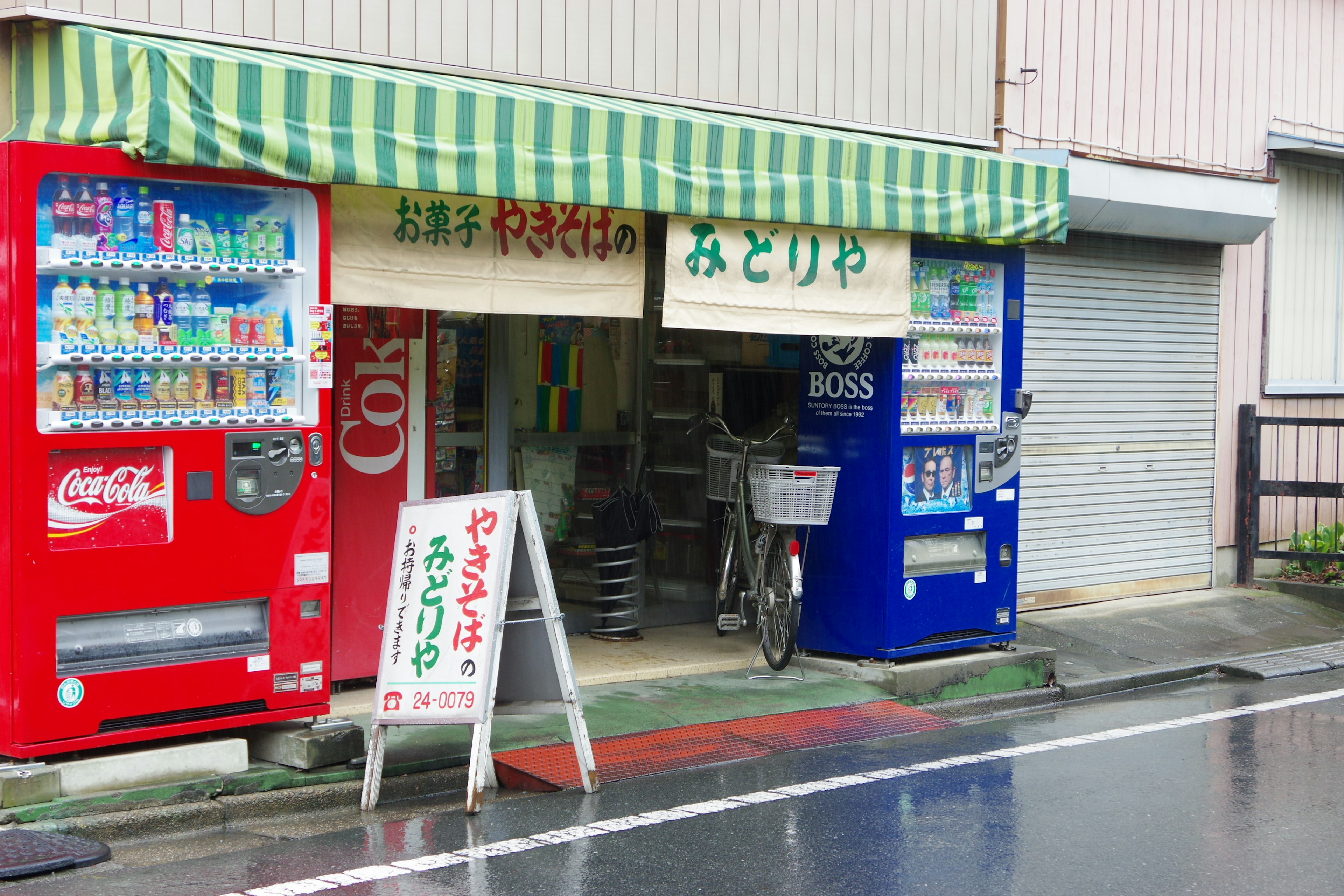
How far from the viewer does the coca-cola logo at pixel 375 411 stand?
8.16 metres

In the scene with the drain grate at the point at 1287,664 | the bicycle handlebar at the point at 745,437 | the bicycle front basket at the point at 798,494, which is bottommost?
the drain grate at the point at 1287,664

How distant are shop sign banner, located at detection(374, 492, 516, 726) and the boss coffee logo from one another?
3471mm

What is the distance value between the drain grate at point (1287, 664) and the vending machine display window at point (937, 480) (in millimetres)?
2685

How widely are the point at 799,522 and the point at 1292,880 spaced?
4.02 meters

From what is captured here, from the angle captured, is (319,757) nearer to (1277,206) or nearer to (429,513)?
(429,513)

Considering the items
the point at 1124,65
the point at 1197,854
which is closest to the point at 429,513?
the point at 1197,854

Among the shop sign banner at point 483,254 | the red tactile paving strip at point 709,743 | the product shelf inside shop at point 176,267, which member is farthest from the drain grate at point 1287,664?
the product shelf inside shop at point 176,267

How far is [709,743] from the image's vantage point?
25.1 ft

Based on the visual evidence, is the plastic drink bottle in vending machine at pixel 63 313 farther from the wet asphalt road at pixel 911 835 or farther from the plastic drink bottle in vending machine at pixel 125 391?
the wet asphalt road at pixel 911 835

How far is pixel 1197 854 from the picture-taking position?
5836 mm

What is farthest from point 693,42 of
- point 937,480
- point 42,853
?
point 42,853

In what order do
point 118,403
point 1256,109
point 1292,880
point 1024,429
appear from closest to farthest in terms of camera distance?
point 1292,880, point 118,403, point 1024,429, point 1256,109

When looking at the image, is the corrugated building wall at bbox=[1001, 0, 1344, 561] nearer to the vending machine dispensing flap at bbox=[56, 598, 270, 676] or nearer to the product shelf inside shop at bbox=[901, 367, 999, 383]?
the product shelf inside shop at bbox=[901, 367, 999, 383]

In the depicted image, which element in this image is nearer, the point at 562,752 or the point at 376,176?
the point at 376,176
